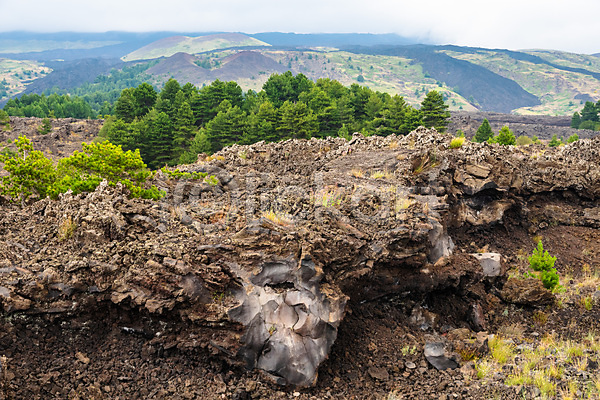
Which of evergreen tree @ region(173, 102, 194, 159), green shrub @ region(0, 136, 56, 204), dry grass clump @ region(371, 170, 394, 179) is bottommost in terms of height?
evergreen tree @ region(173, 102, 194, 159)

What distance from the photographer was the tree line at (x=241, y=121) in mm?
41031

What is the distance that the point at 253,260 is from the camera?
7770mm

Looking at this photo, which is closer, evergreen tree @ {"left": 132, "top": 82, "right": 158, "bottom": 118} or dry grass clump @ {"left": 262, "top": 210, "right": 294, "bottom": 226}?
dry grass clump @ {"left": 262, "top": 210, "right": 294, "bottom": 226}

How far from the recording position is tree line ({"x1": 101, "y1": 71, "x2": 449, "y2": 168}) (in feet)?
135

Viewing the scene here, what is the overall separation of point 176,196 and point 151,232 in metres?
4.37

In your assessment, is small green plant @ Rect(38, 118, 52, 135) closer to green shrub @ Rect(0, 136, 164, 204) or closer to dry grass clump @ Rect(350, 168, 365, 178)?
green shrub @ Rect(0, 136, 164, 204)

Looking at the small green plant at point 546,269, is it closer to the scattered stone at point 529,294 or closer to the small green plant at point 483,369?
the scattered stone at point 529,294

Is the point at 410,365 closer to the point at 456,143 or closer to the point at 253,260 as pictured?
the point at 253,260

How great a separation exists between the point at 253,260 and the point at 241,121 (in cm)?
3653

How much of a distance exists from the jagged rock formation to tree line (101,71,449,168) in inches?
1059

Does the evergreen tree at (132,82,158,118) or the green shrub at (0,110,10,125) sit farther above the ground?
the evergreen tree at (132,82,158,118)

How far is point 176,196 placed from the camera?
13.1m

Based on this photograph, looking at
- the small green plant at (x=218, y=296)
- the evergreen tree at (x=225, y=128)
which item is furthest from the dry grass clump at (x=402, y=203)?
the evergreen tree at (x=225, y=128)

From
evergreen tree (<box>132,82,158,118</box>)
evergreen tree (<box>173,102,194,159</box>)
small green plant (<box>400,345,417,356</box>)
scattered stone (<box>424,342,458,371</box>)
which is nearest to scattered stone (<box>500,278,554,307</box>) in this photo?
scattered stone (<box>424,342,458,371</box>)
